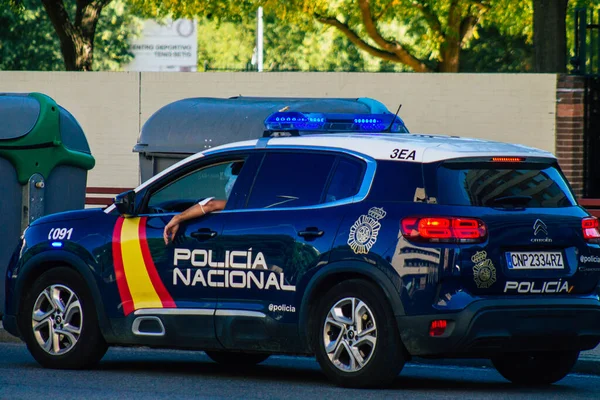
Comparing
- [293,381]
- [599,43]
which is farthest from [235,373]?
[599,43]

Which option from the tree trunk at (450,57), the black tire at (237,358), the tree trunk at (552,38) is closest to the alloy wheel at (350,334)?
the black tire at (237,358)

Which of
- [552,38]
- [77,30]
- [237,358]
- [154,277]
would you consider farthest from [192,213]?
[77,30]

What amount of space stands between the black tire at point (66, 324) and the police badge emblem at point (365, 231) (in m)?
2.13

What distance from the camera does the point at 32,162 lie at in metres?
11.5

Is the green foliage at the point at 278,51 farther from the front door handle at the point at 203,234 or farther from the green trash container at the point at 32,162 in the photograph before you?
the front door handle at the point at 203,234

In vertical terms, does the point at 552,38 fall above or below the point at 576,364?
above

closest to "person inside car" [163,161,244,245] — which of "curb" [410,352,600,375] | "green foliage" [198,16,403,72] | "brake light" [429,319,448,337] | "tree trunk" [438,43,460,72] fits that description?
"brake light" [429,319,448,337]

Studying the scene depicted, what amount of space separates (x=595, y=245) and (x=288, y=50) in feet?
176

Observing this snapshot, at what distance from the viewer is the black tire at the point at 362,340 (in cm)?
769

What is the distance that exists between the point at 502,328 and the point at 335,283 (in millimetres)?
1051

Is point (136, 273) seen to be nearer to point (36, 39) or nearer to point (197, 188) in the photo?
point (197, 188)

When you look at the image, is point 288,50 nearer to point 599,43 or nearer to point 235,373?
point 599,43

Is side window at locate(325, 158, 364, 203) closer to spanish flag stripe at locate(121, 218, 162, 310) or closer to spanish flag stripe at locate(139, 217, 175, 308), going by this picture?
spanish flag stripe at locate(139, 217, 175, 308)

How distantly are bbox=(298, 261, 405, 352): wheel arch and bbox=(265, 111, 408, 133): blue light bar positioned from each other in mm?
1435
